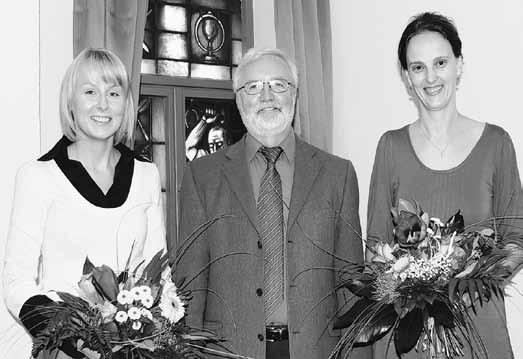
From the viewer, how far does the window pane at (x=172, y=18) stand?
14.7 ft

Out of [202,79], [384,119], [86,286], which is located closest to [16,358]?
[86,286]

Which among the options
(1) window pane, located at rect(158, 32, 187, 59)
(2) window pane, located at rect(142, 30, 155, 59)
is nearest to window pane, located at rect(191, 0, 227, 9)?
(1) window pane, located at rect(158, 32, 187, 59)

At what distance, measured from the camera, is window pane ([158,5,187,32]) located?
4.47 meters

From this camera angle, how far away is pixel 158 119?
14.7 feet

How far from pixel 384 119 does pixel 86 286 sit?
2683 millimetres

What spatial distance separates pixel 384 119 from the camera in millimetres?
4414

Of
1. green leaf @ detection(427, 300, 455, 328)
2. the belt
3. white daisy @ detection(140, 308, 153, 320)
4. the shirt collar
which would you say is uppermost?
the shirt collar

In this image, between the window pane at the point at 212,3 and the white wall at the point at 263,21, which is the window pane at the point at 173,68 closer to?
the window pane at the point at 212,3

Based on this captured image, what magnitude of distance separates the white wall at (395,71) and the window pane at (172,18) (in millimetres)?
1004

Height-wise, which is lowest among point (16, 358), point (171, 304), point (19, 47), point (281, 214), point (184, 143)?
point (16, 358)

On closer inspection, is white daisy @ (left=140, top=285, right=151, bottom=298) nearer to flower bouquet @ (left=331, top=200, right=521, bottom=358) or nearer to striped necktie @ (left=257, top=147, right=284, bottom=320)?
flower bouquet @ (left=331, top=200, right=521, bottom=358)

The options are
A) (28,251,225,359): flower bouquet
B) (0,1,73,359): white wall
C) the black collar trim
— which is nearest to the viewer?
(28,251,225,359): flower bouquet

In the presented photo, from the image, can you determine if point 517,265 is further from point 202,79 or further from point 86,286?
point 202,79

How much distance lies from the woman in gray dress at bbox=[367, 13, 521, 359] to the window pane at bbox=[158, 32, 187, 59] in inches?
79.7
